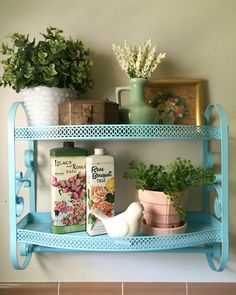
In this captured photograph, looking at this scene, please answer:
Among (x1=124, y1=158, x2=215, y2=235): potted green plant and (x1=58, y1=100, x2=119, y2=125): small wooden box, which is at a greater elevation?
(x1=58, y1=100, x2=119, y2=125): small wooden box

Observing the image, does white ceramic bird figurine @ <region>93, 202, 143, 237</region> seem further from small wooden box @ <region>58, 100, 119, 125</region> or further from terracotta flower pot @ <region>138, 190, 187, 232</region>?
small wooden box @ <region>58, 100, 119, 125</region>

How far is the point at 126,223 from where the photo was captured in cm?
59

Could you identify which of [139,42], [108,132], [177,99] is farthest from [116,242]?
[139,42]

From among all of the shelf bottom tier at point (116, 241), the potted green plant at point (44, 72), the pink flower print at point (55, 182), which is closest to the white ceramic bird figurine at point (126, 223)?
the shelf bottom tier at point (116, 241)

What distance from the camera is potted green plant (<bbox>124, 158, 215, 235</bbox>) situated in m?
0.61

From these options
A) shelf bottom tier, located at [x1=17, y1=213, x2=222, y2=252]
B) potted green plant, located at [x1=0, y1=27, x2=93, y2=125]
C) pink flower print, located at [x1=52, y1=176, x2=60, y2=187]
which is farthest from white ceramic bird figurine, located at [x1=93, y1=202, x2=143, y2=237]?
potted green plant, located at [x1=0, y1=27, x2=93, y2=125]

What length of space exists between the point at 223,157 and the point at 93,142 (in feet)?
1.09

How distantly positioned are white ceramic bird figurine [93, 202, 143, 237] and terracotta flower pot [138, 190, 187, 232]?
40mm

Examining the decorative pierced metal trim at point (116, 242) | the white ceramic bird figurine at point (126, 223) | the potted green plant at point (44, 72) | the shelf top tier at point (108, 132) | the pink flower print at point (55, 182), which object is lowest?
the decorative pierced metal trim at point (116, 242)

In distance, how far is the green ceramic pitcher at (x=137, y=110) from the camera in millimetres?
613

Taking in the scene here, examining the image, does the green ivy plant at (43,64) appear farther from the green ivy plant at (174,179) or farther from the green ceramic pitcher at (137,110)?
the green ivy plant at (174,179)

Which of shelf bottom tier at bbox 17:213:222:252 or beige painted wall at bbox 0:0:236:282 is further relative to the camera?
beige painted wall at bbox 0:0:236:282

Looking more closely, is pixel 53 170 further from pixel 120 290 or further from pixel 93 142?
pixel 120 290

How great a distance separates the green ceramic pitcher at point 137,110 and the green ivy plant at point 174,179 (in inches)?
4.6
